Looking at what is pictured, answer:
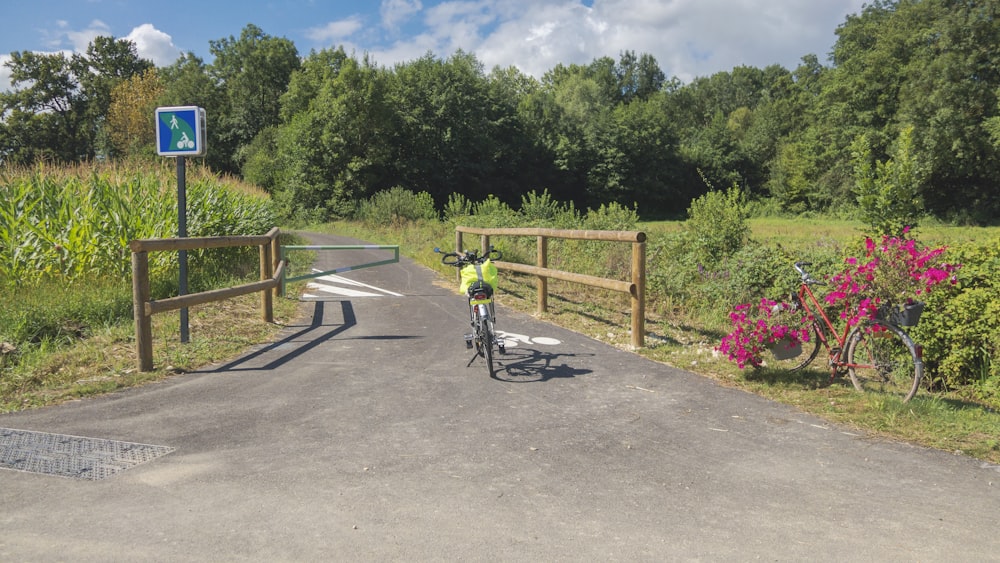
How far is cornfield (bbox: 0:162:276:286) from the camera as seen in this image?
30.6 ft

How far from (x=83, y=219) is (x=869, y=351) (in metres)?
10.3

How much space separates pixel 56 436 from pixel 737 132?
322 feet

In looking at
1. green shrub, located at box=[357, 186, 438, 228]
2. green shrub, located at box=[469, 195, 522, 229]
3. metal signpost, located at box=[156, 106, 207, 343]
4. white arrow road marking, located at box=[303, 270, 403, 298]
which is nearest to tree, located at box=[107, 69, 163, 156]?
green shrub, located at box=[357, 186, 438, 228]

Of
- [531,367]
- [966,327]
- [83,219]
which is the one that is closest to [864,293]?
[966,327]

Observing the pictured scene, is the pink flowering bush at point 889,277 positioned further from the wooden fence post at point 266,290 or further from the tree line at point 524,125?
the tree line at point 524,125

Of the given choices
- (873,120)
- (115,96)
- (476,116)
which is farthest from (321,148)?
(873,120)

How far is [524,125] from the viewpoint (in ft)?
212

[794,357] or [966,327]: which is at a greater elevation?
[966,327]

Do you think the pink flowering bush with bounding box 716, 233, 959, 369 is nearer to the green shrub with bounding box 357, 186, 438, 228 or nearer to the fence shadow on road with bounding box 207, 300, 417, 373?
the fence shadow on road with bounding box 207, 300, 417, 373

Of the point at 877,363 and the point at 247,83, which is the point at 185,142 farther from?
the point at 247,83

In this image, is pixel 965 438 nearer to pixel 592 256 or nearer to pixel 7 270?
pixel 592 256

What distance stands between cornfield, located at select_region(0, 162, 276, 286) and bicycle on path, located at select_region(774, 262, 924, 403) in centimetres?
930

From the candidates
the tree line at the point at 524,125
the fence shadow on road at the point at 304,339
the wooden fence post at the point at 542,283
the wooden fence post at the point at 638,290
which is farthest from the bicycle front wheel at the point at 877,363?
the tree line at the point at 524,125

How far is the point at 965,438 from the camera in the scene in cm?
479
